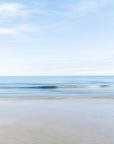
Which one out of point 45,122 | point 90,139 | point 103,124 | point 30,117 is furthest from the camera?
point 30,117

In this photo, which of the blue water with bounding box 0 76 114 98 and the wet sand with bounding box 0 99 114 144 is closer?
the wet sand with bounding box 0 99 114 144

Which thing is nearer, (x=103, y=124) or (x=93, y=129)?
(x=93, y=129)

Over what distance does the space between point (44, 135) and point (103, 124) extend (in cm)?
185

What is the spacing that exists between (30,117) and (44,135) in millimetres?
1975

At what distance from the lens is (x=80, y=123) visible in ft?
16.8

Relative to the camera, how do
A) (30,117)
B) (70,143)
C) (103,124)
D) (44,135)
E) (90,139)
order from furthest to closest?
Answer: (30,117), (103,124), (44,135), (90,139), (70,143)

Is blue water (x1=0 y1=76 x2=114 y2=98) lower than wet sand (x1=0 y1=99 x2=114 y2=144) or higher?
higher

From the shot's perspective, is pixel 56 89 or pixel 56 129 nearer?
pixel 56 129

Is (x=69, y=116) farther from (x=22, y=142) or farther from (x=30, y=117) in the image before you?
(x=22, y=142)

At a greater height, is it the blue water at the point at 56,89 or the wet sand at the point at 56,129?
the blue water at the point at 56,89

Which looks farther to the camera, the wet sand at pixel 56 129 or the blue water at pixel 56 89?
the blue water at pixel 56 89

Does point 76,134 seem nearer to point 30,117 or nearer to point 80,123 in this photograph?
point 80,123

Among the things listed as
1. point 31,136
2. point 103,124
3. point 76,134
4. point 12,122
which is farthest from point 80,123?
point 12,122

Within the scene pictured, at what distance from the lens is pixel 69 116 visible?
19.7 feet
